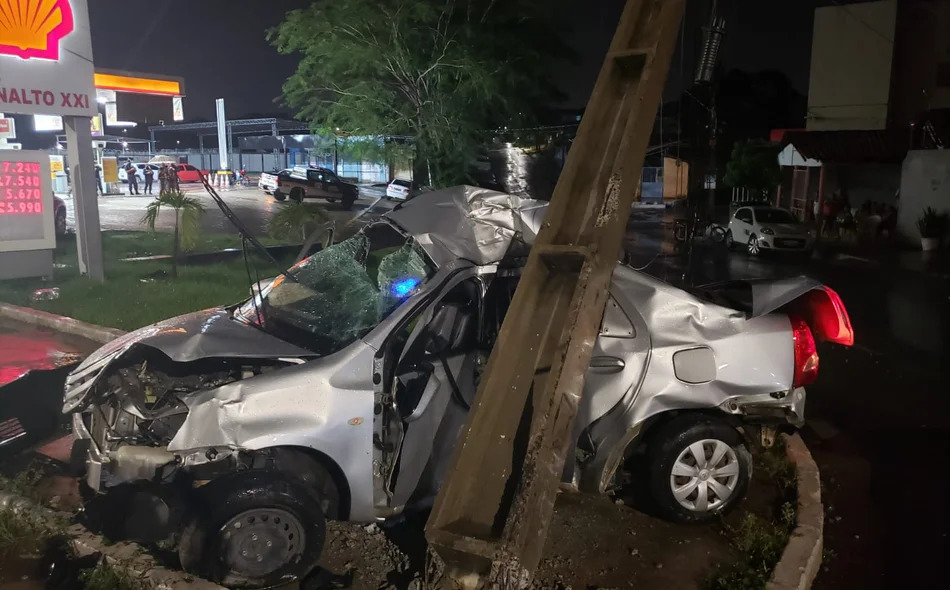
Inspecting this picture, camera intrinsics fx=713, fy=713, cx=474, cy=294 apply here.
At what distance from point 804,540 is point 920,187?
23.1 meters

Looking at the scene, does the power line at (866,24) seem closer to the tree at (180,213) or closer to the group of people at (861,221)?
the group of people at (861,221)

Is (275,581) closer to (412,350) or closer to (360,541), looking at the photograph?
(360,541)

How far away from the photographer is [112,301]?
10.5 m

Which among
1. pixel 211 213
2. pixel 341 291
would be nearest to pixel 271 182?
pixel 211 213

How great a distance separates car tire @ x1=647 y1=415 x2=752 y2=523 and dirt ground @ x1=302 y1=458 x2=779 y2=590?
135mm

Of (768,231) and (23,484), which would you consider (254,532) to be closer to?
(23,484)

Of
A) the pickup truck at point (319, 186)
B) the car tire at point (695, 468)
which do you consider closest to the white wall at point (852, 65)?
the pickup truck at point (319, 186)

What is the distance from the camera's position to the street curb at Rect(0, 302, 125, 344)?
8766mm

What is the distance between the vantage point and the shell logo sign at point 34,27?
11188mm

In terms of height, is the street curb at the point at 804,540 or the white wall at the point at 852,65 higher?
the white wall at the point at 852,65

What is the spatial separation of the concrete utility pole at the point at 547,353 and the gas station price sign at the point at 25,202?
1150 centimetres

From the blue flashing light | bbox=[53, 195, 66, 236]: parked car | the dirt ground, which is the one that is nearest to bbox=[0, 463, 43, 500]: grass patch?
→ the dirt ground

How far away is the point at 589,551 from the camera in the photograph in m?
4.04

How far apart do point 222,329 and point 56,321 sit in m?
6.58
